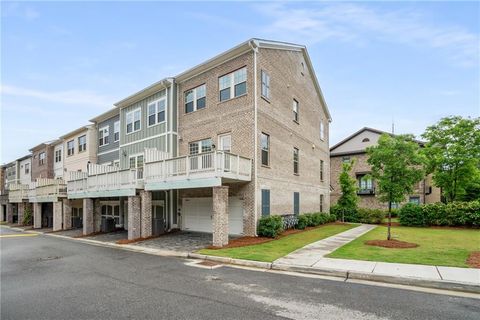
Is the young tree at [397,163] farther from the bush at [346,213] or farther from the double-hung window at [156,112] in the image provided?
the bush at [346,213]

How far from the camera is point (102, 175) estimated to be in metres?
→ 20.5

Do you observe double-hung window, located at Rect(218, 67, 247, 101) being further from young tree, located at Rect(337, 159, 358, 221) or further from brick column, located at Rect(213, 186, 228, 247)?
young tree, located at Rect(337, 159, 358, 221)

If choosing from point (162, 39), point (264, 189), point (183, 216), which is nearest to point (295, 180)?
point (264, 189)

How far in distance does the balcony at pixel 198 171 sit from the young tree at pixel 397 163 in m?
6.42

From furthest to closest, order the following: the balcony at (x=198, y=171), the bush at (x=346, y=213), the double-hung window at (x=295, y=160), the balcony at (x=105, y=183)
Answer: the bush at (x=346, y=213), the double-hung window at (x=295, y=160), the balcony at (x=105, y=183), the balcony at (x=198, y=171)

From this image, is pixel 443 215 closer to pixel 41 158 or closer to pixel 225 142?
pixel 225 142

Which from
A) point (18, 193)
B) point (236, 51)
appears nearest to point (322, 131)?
point (236, 51)

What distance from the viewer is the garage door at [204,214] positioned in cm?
1655

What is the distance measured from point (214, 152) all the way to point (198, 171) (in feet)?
4.58

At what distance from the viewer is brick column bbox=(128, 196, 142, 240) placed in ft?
57.1

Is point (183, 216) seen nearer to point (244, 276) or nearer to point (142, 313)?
point (244, 276)

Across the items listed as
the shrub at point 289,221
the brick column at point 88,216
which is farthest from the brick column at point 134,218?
the shrub at point 289,221

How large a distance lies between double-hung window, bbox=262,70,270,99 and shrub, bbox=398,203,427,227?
50.9ft

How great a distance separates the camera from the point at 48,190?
27188 mm
